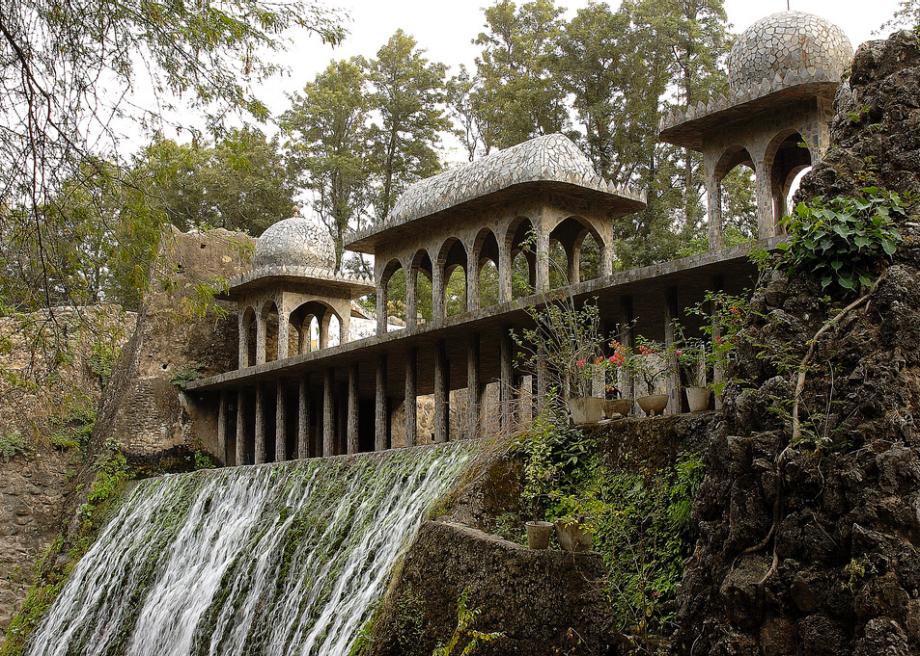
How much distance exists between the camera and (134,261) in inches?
325

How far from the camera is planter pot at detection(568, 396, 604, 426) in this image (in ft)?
31.0

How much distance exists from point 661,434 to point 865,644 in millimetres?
3161

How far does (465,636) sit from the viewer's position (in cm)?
785

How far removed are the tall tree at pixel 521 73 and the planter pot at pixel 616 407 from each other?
1766cm

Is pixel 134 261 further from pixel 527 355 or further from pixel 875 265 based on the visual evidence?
pixel 527 355

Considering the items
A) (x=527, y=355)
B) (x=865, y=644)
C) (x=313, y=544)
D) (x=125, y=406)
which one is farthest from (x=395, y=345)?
(x=865, y=644)

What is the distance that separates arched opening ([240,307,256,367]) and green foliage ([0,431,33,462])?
14.6ft

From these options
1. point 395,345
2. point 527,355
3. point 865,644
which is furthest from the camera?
point 395,345

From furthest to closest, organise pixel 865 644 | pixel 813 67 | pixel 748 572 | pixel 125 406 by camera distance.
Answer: pixel 125 406 < pixel 813 67 < pixel 748 572 < pixel 865 644

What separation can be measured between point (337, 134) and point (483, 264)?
12507 millimetres

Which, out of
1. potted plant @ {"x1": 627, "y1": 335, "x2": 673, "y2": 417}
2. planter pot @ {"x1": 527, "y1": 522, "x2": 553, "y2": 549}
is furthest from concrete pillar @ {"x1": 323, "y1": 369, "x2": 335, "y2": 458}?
planter pot @ {"x1": 527, "y1": 522, "x2": 553, "y2": 549}

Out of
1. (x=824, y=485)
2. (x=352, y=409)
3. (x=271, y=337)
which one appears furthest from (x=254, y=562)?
(x=271, y=337)

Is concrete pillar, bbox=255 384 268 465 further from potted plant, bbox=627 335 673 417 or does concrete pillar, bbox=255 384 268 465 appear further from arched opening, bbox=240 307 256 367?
potted plant, bbox=627 335 673 417

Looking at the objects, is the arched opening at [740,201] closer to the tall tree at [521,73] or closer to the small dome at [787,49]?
the tall tree at [521,73]
